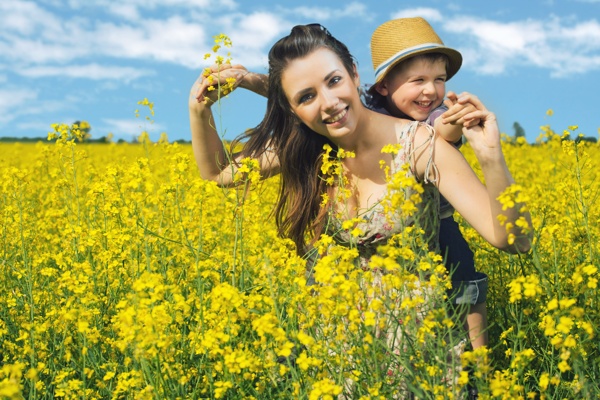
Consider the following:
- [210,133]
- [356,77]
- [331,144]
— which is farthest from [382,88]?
[210,133]

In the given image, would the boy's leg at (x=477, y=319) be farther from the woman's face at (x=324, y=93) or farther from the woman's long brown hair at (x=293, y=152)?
the woman's face at (x=324, y=93)

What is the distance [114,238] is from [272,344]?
4.04 feet

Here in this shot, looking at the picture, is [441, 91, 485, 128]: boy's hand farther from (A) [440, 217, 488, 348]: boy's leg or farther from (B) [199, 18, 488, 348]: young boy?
(A) [440, 217, 488, 348]: boy's leg

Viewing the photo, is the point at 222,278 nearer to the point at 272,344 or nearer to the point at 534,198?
the point at 272,344

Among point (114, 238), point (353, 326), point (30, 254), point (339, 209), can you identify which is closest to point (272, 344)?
point (353, 326)

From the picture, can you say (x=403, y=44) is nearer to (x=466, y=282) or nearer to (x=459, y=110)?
(x=459, y=110)

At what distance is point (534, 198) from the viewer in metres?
5.27

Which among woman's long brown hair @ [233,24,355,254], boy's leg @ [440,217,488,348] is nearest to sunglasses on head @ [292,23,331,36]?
woman's long brown hair @ [233,24,355,254]

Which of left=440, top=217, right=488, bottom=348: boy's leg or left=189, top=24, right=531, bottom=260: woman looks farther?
left=440, top=217, right=488, bottom=348: boy's leg

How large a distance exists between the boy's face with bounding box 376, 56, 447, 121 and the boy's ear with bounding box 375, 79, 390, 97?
4 cm

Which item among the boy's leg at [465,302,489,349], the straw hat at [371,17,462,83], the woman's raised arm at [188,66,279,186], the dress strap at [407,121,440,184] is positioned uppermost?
the straw hat at [371,17,462,83]

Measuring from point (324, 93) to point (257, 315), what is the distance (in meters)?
0.96

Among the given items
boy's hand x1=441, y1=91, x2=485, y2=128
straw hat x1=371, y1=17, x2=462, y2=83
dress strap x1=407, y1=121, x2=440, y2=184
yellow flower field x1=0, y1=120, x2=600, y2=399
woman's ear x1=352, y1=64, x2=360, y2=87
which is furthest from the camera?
woman's ear x1=352, y1=64, x2=360, y2=87

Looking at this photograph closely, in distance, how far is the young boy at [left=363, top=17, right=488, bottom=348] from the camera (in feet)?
9.56
